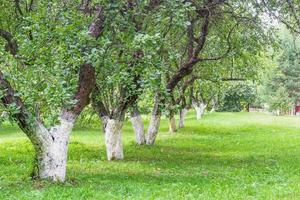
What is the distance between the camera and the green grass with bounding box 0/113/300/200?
11211 millimetres

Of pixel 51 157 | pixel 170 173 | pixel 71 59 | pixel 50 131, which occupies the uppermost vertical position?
pixel 71 59

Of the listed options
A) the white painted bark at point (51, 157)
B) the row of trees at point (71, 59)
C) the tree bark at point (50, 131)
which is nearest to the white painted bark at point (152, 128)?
the row of trees at point (71, 59)

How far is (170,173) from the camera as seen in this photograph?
50.9 feet

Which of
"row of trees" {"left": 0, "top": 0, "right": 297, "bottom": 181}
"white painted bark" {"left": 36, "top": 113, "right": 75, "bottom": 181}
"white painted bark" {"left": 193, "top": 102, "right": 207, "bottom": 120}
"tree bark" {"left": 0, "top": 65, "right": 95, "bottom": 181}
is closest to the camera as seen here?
"row of trees" {"left": 0, "top": 0, "right": 297, "bottom": 181}

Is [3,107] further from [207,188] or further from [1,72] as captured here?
[207,188]

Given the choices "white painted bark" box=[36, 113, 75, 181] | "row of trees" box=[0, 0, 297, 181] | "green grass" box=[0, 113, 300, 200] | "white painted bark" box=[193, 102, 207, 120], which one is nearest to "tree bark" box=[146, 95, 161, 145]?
"green grass" box=[0, 113, 300, 200]

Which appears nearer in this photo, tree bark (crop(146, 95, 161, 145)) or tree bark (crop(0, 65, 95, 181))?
tree bark (crop(0, 65, 95, 181))

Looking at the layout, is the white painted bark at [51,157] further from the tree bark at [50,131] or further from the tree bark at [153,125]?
the tree bark at [153,125]

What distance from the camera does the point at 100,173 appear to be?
15250 millimetres

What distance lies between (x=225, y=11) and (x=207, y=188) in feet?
25.3

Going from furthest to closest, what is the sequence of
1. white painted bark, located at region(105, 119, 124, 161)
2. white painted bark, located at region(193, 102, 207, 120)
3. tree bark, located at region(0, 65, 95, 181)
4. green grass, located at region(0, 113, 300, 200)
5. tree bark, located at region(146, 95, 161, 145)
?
white painted bark, located at region(193, 102, 207, 120), tree bark, located at region(146, 95, 161, 145), white painted bark, located at region(105, 119, 124, 161), tree bark, located at region(0, 65, 95, 181), green grass, located at region(0, 113, 300, 200)

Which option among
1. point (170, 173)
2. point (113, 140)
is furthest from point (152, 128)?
point (170, 173)

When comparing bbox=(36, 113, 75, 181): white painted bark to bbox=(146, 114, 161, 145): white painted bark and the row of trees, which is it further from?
bbox=(146, 114, 161, 145): white painted bark

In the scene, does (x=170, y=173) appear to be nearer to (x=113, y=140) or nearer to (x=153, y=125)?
(x=113, y=140)
